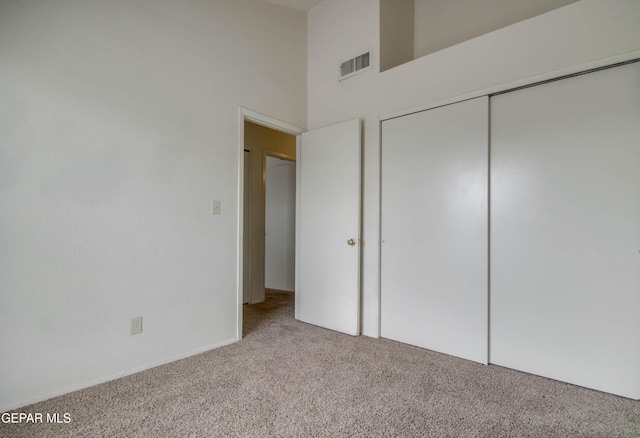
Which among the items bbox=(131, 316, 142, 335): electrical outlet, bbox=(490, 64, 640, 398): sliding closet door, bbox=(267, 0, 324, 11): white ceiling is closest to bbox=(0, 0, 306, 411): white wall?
bbox=(131, 316, 142, 335): electrical outlet

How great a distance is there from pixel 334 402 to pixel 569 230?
6.15 feet

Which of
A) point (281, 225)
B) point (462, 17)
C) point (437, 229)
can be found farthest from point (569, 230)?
point (281, 225)

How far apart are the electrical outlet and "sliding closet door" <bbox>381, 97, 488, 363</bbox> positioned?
2.00 meters

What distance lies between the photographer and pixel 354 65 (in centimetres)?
317

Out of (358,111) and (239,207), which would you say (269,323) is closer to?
(239,207)

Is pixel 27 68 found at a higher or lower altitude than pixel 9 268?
higher

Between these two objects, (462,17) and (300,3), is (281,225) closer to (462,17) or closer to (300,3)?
(300,3)

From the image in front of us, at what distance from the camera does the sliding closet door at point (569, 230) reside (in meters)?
1.92

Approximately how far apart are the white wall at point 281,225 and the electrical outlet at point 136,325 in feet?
9.39

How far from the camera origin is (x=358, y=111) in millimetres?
3170

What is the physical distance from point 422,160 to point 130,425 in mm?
2669

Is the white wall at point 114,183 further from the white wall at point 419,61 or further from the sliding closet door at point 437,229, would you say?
the sliding closet door at point 437,229

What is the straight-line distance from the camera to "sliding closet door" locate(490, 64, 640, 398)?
1.92 meters

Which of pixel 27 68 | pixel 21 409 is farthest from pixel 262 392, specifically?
pixel 27 68
